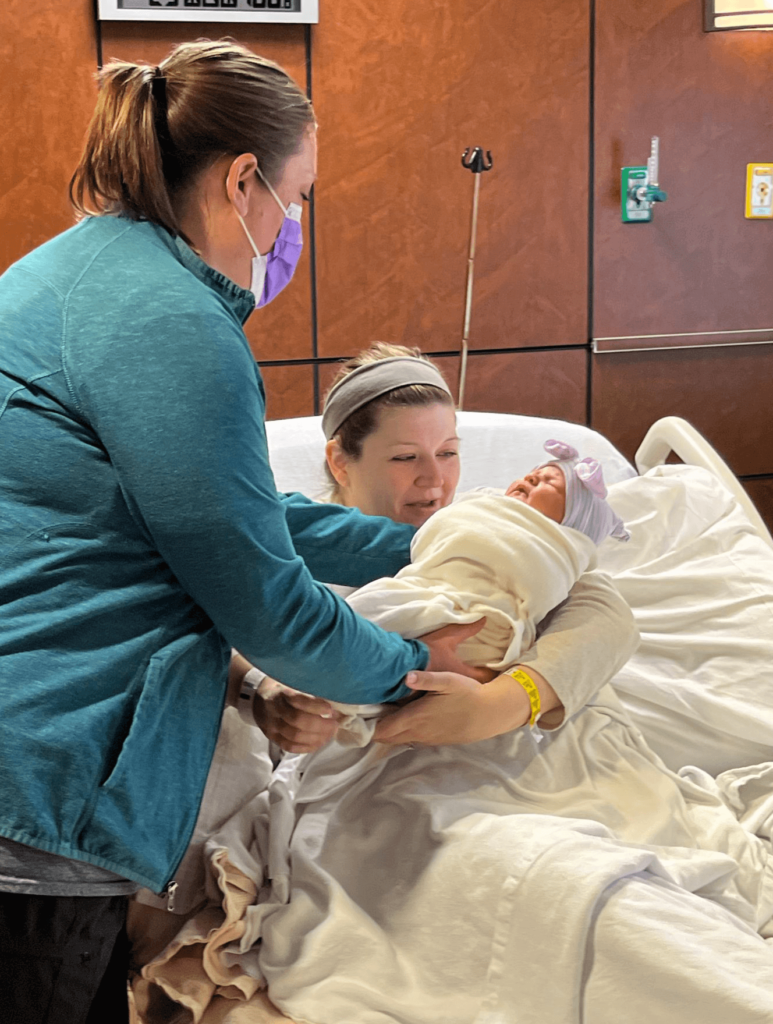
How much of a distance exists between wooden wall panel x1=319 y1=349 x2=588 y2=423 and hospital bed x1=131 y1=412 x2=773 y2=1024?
1.33 metres

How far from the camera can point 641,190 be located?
4.34m

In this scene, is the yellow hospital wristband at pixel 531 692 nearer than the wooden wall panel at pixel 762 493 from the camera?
Yes

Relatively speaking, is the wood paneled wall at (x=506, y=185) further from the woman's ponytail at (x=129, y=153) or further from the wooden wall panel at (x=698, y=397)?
the woman's ponytail at (x=129, y=153)

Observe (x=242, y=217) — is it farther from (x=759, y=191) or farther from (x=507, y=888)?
(x=759, y=191)

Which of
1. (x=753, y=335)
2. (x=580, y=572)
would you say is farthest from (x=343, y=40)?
(x=580, y=572)

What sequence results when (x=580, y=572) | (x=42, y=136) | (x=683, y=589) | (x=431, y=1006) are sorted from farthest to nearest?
1. (x=42, y=136)
2. (x=683, y=589)
3. (x=580, y=572)
4. (x=431, y=1006)

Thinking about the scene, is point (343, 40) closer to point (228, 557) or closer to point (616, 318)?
point (616, 318)

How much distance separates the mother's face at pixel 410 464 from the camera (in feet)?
6.91

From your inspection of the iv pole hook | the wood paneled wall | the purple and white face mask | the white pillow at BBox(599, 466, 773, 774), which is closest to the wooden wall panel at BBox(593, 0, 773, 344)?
the wood paneled wall

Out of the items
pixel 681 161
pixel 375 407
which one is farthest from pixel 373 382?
pixel 681 161

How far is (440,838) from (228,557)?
1.86ft

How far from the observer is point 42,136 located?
380cm

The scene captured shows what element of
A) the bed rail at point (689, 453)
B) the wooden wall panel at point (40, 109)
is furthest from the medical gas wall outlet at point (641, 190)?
the wooden wall panel at point (40, 109)

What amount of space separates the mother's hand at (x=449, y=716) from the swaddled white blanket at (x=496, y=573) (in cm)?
12
